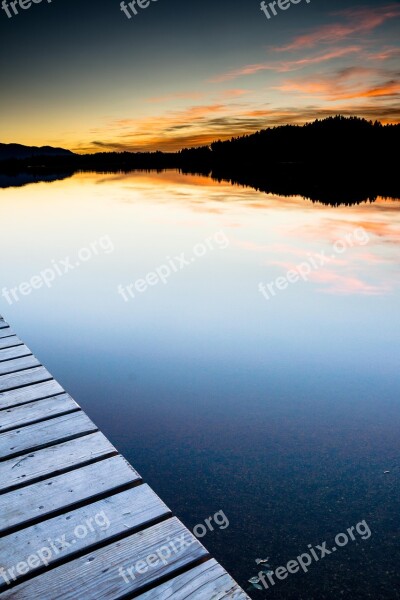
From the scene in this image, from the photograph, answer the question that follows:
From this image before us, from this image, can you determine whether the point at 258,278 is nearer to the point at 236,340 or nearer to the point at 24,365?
the point at 236,340

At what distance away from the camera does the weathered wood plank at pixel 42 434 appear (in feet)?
9.59

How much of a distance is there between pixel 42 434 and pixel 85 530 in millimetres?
948

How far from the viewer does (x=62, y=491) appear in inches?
100

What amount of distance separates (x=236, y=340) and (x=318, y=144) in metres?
56.4

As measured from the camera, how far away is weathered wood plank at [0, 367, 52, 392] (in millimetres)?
3717

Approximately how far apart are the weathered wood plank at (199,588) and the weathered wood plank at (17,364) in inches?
99.6

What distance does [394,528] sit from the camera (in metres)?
3.16

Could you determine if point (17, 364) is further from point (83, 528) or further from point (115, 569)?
point (115, 569)

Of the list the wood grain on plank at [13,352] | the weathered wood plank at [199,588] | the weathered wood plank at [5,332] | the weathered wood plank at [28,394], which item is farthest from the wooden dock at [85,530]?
the weathered wood plank at [5,332]

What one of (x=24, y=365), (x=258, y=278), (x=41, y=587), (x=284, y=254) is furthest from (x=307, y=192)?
(x=41, y=587)

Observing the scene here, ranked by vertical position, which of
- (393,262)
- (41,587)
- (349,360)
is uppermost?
(41,587)

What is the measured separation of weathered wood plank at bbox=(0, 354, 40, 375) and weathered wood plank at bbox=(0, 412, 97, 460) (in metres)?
0.99

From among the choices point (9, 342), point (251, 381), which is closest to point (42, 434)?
point (9, 342)

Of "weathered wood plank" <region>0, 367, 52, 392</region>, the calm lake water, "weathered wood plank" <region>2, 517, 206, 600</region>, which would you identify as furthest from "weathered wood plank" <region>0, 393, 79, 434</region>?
"weathered wood plank" <region>2, 517, 206, 600</region>
